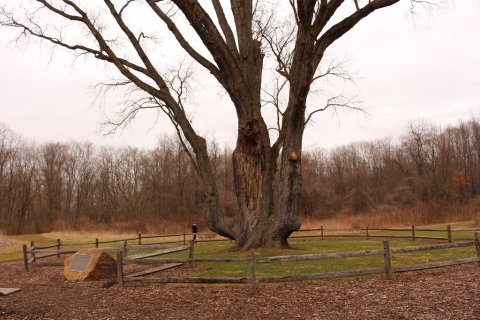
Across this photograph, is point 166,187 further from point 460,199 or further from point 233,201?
point 460,199

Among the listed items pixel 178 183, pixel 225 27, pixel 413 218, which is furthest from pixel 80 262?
pixel 178 183

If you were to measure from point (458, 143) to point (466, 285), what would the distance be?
60.1m

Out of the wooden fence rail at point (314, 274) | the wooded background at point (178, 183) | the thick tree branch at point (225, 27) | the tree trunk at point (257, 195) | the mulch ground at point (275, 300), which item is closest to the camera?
the mulch ground at point (275, 300)

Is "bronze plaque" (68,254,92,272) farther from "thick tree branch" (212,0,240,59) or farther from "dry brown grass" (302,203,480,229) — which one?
"dry brown grass" (302,203,480,229)

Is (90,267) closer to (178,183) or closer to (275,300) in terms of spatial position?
(275,300)

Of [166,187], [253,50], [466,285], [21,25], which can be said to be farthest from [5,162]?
[466,285]

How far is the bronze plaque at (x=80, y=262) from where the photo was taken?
12.0 m

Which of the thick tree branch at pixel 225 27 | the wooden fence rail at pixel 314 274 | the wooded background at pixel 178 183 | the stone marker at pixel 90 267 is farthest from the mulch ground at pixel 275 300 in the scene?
the wooded background at pixel 178 183

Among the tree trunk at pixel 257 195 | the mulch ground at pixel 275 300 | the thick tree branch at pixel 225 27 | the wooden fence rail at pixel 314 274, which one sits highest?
the thick tree branch at pixel 225 27

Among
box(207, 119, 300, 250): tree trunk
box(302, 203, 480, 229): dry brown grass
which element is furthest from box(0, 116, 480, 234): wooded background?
box(207, 119, 300, 250): tree trunk

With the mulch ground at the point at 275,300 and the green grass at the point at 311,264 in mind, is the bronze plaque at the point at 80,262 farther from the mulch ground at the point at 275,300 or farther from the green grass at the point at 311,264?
the green grass at the point at 311,264

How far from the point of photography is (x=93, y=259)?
39.3 feet

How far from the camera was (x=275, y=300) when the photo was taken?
27.1 ft

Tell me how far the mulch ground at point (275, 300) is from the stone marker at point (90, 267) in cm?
74
